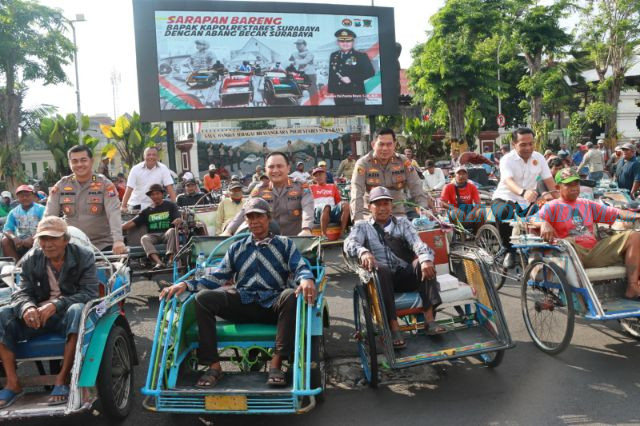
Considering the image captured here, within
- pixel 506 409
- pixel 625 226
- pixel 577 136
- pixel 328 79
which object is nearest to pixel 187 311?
pixel 506 409

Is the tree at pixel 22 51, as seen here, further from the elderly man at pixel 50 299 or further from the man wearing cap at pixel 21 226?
the elderly man at pixel 50 299

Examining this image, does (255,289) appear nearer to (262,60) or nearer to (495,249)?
(495,249)

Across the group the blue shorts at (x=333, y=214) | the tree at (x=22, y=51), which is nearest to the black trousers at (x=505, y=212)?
the blue shorts at (x=333, y=214)

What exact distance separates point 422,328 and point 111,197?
351 centimetres

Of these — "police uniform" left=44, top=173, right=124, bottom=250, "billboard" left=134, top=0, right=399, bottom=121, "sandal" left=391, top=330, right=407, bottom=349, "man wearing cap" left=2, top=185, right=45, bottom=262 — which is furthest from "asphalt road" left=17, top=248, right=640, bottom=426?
"billboard" left=134, top=0, right=399, bottom=121

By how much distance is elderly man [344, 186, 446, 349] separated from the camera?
460 centimetres

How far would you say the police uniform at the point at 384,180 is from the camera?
6.30m

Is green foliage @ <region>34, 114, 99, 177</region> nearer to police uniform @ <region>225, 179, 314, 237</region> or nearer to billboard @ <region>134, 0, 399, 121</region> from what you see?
billboard @ <region>134, 0, 399, 121</region>

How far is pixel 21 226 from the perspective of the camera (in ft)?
26.8

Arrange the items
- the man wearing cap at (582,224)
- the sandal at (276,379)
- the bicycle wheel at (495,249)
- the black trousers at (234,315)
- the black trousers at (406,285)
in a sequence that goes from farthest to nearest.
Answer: the bicycle wheel at (495,249) → the man wearing cap at (582,224) → the black trousers at (406,285) → the black trousers at (234,315) → the sandal at (276,379)

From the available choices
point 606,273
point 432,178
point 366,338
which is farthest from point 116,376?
point 432,178

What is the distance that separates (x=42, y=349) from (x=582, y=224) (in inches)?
188

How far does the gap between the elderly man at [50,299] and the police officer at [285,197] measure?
2.17 metres

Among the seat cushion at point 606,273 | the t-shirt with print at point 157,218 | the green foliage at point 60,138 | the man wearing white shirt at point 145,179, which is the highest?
the green foliage at point 60,138
